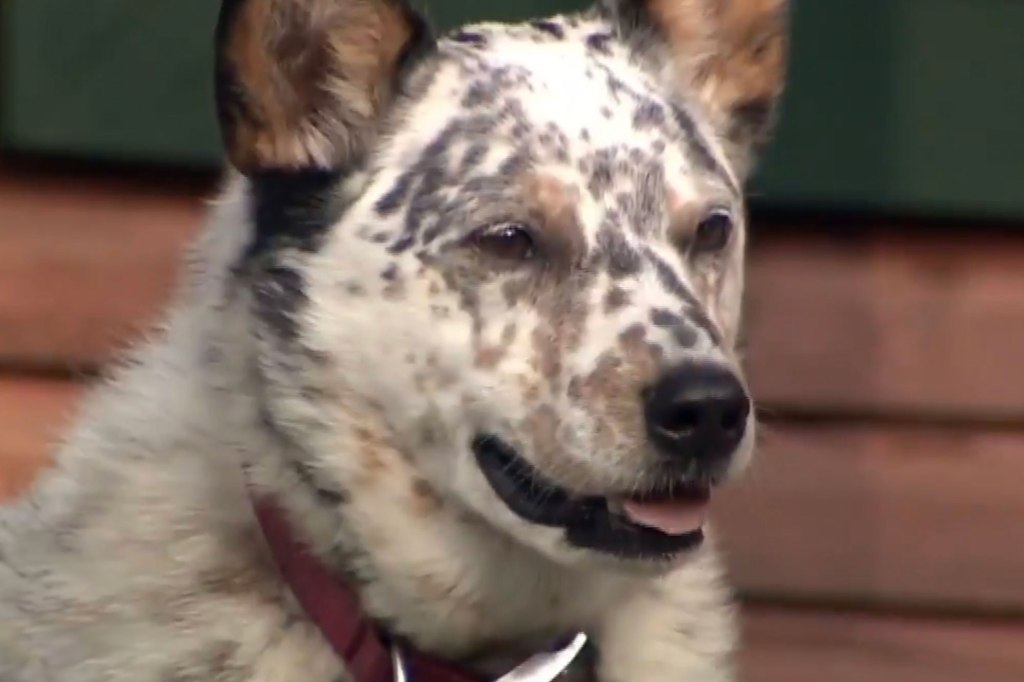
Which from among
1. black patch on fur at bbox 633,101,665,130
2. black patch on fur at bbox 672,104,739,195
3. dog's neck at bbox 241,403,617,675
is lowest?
dog's neck at bbox 241,403,617,675

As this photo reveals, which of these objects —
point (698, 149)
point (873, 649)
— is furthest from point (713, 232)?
point (873, 649)

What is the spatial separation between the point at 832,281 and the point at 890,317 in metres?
0.11

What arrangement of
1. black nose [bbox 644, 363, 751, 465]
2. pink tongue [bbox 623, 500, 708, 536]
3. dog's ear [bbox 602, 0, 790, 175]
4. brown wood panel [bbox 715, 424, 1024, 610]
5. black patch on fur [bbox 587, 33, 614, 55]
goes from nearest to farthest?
black nose [bbox 644, 363, 751, 465] < pink tongue [bbox 623, 500, 708, 536] < black patch on fur [bbox 587, 33, 614, 55] < dog's ear [bbox 602, 0, 790, 175] < brown wood panel [bbox 715, 424, 1024, 610]

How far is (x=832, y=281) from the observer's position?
9.78ft

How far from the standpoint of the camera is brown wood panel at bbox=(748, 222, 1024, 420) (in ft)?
9.77

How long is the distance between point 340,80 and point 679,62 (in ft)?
1.47

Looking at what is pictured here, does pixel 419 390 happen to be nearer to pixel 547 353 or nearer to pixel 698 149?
pixel 547 353

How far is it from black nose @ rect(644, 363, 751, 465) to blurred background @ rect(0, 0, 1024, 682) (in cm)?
113

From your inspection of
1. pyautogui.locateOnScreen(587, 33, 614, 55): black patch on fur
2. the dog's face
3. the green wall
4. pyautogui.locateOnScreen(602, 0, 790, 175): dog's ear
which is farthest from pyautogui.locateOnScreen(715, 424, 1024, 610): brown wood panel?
pyautogui.locateOnScreen(587, 33, 614, 55): black patch on fur

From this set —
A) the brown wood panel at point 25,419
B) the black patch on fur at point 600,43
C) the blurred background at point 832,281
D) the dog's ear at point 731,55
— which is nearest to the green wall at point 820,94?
the blurred background at point 832,281

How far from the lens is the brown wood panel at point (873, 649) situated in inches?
120

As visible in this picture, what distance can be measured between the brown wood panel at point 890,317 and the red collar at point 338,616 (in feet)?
3.79

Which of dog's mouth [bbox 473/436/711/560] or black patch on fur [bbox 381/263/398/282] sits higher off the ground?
Answer: black patch on fur [bbox 381/263/398/282]

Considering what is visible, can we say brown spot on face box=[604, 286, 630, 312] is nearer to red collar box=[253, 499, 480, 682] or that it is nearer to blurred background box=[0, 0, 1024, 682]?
red collar box=[253, 499, 480, 682]
